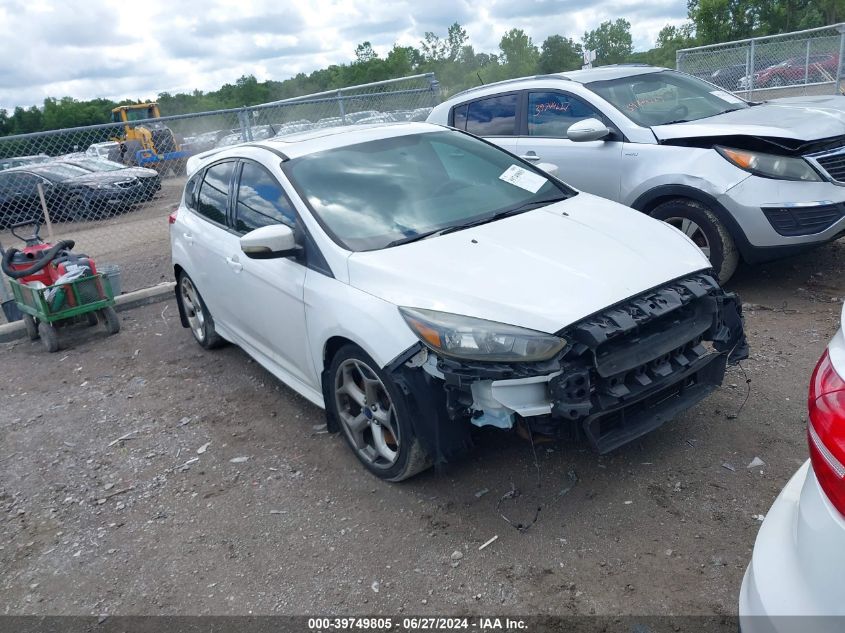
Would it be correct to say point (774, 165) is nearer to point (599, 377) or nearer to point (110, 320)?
point (599, 377)

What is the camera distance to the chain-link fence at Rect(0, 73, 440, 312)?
956cm

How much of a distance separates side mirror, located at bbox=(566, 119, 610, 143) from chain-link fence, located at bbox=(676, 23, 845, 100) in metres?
8.44

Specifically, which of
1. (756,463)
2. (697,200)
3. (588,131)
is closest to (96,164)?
(588,131)

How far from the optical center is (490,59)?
5950 cm

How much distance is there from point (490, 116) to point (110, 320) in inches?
170

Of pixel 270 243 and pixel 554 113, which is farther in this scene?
pixel 554 113

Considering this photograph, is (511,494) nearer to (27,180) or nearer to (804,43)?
(804,43)

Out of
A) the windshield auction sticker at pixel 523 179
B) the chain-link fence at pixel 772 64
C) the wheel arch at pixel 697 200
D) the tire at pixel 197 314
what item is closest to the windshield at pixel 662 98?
the wheel arch at pixel 697 200

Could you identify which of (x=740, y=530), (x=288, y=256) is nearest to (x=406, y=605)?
(x=740, y=530)

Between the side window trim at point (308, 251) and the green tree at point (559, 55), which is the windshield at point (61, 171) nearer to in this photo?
the side window trim at point (308, 251)

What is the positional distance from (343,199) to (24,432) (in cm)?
296

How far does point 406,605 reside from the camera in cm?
284

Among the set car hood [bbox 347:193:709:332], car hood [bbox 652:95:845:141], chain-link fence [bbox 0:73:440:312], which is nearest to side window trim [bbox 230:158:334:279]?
car hood [bbox 347:193:709:332]

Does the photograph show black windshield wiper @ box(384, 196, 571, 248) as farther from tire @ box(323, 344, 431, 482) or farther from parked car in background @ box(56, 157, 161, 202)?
parked car in background @ box(56, 157, 161, 202)
